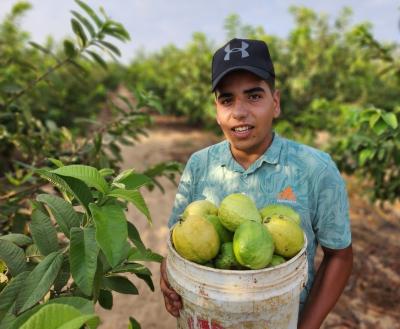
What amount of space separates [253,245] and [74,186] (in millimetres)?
483

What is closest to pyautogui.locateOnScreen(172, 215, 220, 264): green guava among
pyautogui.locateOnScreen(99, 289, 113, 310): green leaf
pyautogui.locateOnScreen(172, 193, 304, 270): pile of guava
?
pyautogui.locateOnScreen(172, 193, 304, 270): pile of guava

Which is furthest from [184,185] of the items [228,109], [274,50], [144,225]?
[274,50]

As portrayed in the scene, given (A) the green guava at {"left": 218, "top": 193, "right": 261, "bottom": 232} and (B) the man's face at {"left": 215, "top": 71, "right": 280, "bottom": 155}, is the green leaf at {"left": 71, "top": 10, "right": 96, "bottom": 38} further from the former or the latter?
(A) the green guava at {"left": 218, "top": 193, "right": 261, "bottom": 232}

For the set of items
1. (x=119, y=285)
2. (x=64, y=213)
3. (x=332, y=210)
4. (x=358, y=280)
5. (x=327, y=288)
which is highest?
(x=64, y=213)

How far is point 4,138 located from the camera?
91.8 inches

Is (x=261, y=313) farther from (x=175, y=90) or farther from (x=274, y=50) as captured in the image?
(x=175, y=90)

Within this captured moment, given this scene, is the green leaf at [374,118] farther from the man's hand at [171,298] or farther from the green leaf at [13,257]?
the green leaf at [13,257]

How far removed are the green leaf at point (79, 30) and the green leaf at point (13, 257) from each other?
5.15 feet

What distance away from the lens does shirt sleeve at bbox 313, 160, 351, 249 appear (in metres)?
1.33

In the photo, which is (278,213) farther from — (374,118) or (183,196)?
(374,118)

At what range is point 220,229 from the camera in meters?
Result: 1.11

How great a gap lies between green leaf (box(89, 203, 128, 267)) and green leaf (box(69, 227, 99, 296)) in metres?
0.08

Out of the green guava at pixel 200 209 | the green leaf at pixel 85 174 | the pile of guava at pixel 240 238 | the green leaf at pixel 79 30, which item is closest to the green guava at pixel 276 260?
the pile of guava at pixel 240 238

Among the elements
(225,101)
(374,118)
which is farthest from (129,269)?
(374,118)
